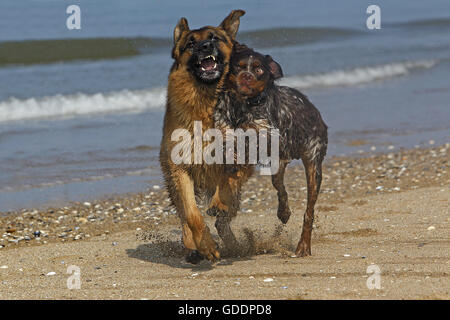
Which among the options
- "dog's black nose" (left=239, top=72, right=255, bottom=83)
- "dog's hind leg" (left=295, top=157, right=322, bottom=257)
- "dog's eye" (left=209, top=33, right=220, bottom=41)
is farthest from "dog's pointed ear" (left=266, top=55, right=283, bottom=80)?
"dog's hind leg" (left=295, top=157, right=322, bottom=257)

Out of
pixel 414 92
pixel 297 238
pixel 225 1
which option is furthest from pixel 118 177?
pixel 225 1

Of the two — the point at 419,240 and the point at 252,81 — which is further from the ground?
the point at 252,81

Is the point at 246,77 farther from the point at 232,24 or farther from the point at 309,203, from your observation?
the point at 309,203

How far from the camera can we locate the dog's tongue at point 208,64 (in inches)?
249

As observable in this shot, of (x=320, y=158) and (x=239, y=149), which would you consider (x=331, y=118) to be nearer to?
(x=320, y=158)

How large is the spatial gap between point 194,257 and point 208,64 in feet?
5.61

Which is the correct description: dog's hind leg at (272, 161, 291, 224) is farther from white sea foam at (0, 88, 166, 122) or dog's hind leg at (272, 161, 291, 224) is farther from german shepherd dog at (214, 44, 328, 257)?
white sea foam at (0, 88, 166, 122)

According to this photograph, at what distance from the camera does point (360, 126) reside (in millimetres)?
14922

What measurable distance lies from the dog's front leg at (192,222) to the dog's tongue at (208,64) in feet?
3.26

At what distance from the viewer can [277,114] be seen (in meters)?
7.05

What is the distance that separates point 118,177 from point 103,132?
11.3 ft

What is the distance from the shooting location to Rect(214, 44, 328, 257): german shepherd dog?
21.3ft

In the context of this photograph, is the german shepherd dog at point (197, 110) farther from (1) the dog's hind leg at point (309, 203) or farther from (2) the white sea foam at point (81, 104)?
(2) the white sea foam at point (81, 104)

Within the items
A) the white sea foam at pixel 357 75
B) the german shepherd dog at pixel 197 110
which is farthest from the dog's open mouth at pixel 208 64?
the white sea foam at pixel 357 75
